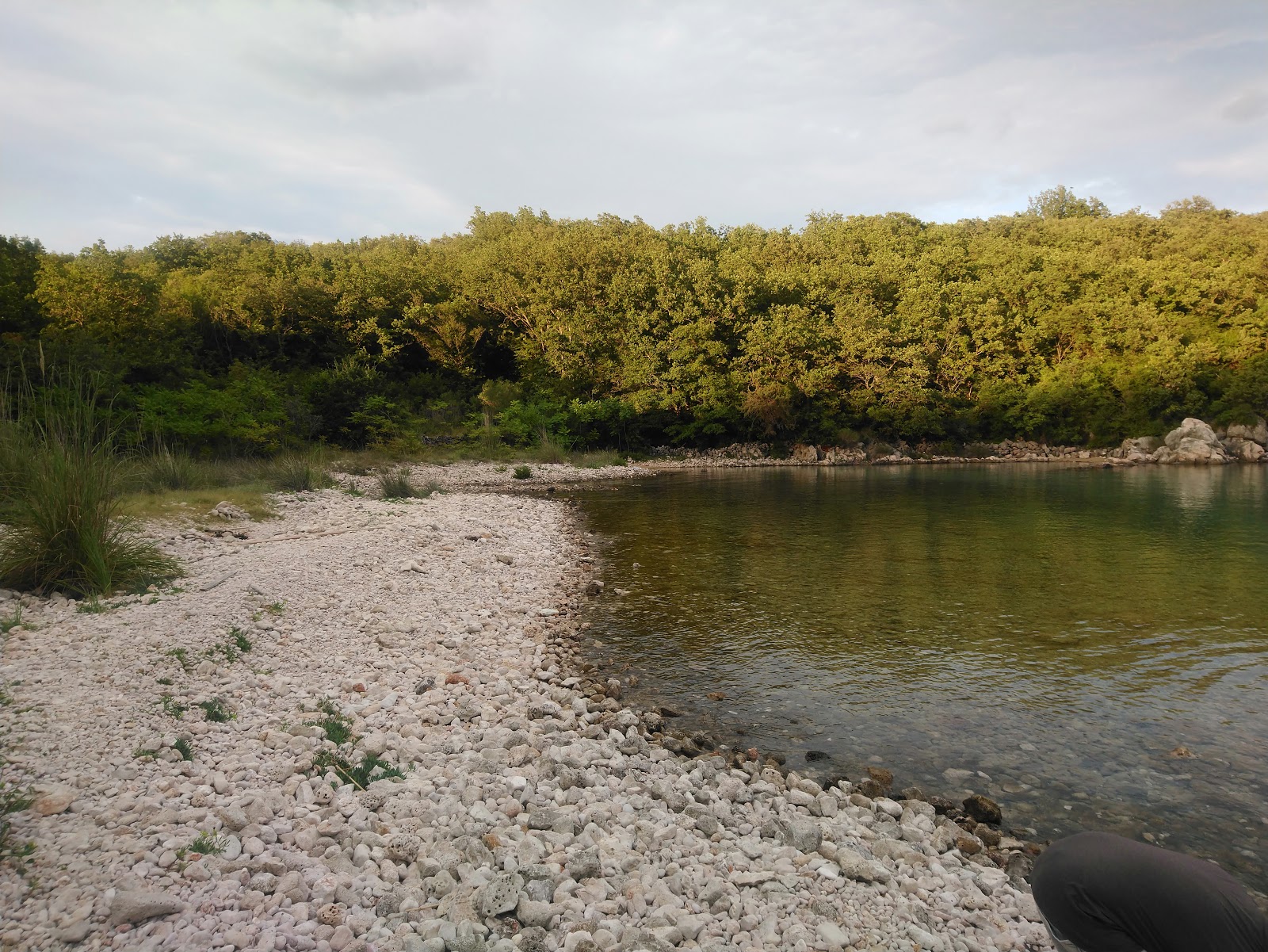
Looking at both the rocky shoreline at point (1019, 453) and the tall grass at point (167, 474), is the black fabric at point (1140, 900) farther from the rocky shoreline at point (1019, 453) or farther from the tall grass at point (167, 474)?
the rocky shoreline at point (1019, 453)

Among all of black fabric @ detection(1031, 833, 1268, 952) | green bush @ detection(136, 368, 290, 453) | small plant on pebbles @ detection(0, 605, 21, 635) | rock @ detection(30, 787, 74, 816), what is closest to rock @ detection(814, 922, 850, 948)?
black fabric @ detection(1031, 833, 1268, 952)

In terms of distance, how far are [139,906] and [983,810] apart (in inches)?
189

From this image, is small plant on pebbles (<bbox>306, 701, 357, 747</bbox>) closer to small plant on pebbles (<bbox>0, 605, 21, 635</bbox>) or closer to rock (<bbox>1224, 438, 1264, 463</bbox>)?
small plant on pebbles (<bbox>0, 605, 21, 635</bbox>)

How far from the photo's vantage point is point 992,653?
8.12 meters

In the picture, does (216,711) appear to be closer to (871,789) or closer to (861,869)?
(861,869)

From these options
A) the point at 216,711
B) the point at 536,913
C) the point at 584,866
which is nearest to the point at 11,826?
the point at 216,711

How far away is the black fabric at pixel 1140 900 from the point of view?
5.98 ft

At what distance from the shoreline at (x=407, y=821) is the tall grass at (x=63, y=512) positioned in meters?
0.51

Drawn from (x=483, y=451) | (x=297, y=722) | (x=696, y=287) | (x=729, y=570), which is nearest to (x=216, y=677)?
(x=297, y=722)

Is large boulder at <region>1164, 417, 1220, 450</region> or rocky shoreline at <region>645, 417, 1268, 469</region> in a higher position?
large boulder at <region>1164, 417, 1220, 450</region>

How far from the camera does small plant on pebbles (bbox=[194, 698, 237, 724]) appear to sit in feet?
16.8

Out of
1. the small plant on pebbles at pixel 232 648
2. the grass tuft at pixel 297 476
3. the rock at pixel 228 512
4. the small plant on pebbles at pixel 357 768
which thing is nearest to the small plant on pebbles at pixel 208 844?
the small plant on pebbles at pixel 357 768

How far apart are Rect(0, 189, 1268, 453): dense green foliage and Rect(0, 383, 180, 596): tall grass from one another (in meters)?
31.1

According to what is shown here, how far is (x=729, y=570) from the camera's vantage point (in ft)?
41.7
